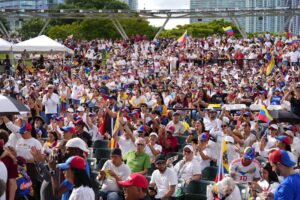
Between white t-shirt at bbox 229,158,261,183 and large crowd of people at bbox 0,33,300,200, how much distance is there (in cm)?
2

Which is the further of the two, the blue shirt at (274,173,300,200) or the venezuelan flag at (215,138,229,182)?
the venezuelan flag at (215,138,229,182)

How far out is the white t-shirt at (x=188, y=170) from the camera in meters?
11.0

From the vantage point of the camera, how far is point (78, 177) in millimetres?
6316

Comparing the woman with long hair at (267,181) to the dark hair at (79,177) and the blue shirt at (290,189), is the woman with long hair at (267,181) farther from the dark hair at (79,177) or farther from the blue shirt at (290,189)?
the dark hair at (79,177)

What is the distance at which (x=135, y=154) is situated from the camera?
1147 cm

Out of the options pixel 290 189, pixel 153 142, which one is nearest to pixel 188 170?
pixel 153 142

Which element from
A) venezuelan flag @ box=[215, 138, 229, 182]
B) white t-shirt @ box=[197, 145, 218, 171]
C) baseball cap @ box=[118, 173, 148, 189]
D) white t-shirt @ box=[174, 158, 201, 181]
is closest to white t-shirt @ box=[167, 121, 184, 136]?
white t-shirt @ box=[197, 145, 218, 171]

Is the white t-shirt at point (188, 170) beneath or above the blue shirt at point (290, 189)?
beneath

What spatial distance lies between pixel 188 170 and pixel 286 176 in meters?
5.04

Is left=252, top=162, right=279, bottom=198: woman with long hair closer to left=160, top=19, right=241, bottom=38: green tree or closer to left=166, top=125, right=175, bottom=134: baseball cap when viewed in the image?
left=166, top=125, right=175, bottom=134: baseball cap

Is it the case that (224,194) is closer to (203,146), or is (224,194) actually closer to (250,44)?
(203,146)

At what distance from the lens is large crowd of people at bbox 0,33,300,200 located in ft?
24.4

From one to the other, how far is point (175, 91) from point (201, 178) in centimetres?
1003

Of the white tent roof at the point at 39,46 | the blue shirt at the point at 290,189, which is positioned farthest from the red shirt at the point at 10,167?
the white tent roof at the point at 39,46
